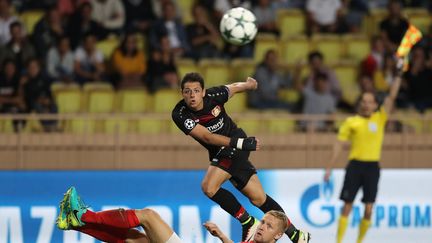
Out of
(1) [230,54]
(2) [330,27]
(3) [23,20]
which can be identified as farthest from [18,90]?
(2) [330,27]

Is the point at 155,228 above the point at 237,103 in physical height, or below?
below

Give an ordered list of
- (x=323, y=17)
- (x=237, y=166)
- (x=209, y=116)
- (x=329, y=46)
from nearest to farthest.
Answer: (x=209, y=116), (x=237, y=166), (x=329, y=46), (x=323, y=17)

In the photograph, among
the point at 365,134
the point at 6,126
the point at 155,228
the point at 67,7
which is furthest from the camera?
the point at 67,7

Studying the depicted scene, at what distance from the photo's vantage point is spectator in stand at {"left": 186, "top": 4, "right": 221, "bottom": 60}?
1628 cm

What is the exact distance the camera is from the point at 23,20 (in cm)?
1644

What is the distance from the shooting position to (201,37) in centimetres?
1633

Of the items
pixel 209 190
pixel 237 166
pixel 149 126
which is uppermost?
pixel 237 166

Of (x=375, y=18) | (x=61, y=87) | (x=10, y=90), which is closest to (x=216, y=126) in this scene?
(x=61, y=87)

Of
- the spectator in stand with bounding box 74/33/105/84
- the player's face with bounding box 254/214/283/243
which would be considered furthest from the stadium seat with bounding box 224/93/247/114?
the player's face with bounding box 254/214/283/243

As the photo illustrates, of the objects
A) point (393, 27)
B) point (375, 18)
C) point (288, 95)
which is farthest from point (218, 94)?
point (375, 18)

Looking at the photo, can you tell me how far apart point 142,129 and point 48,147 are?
131cm

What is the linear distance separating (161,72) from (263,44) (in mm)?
1770

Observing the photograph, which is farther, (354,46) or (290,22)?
(290,22)

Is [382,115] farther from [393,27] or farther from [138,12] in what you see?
[138,12]
